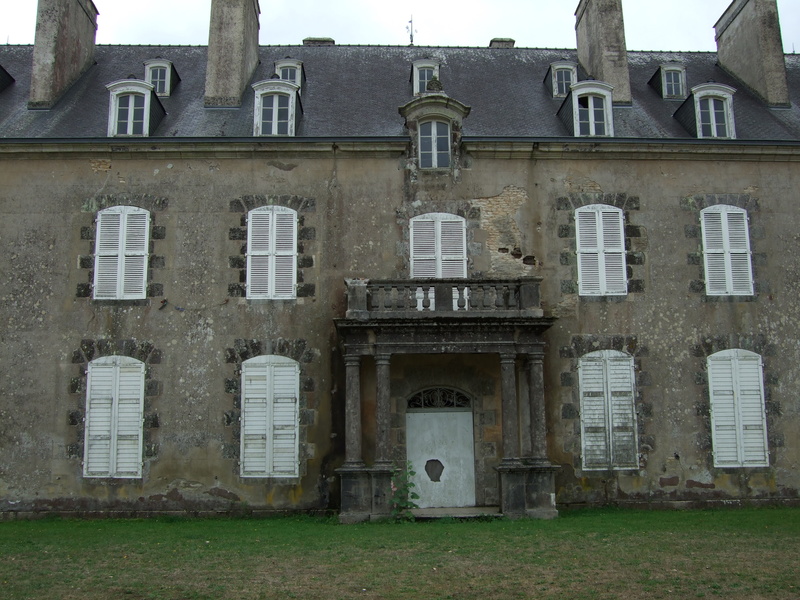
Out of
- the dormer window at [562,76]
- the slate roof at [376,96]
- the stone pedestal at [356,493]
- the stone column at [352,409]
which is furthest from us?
the dormer window at [562,76]

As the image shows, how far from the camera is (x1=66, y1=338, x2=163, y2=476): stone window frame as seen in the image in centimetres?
1525

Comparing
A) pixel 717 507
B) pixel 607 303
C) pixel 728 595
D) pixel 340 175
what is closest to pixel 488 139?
pixel 340 175

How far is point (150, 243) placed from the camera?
52.3 feet

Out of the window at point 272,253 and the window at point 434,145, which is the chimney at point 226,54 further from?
the window at point 434,145

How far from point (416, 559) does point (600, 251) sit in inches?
328

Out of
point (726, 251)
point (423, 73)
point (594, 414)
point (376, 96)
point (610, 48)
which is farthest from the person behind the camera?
point (423, 73)

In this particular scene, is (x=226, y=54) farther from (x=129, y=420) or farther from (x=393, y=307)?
(x=129, y=420)

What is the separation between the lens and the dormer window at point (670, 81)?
1934 cm

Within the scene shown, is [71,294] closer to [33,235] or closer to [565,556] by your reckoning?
[33,235]

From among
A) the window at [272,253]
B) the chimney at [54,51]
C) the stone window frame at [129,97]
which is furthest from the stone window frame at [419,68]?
the chimney at [54,51]

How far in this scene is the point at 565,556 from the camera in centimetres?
1009

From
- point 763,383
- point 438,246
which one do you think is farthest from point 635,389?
point 438,246

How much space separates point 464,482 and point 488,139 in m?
6.85

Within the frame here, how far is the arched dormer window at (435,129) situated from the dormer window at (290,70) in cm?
365
